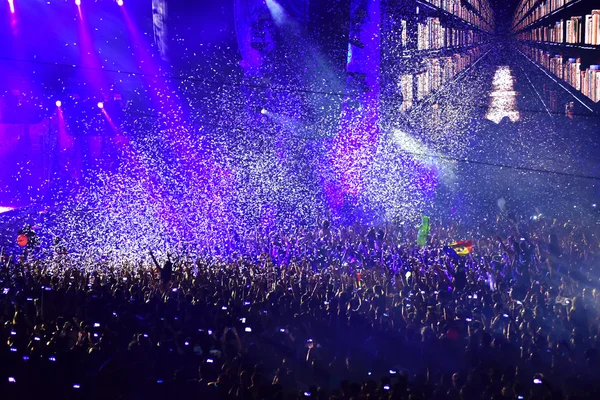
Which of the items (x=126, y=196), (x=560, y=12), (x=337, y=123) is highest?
(x=560, y=12)

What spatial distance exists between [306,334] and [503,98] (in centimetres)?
1684

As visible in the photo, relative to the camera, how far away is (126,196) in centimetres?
2339

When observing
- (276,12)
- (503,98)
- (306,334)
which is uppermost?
(276,12)

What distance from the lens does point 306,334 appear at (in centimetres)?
729

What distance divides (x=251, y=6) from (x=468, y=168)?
1000cm

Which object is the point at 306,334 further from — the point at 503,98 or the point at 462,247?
the point at 503,98

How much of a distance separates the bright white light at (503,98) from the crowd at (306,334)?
1213 centimetres

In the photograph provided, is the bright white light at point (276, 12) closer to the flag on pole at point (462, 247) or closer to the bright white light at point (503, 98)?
the bright white light at point (503, 98)

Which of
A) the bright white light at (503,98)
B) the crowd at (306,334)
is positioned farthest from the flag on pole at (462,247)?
the bright white light at (503,98)

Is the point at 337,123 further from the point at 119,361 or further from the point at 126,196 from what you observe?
the point at 119,361

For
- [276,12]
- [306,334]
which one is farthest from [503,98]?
[306,334]

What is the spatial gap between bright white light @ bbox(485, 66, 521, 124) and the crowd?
39.8 ft

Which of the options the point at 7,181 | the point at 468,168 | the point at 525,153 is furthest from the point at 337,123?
the point at 7,181

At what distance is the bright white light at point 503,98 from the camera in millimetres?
20969
